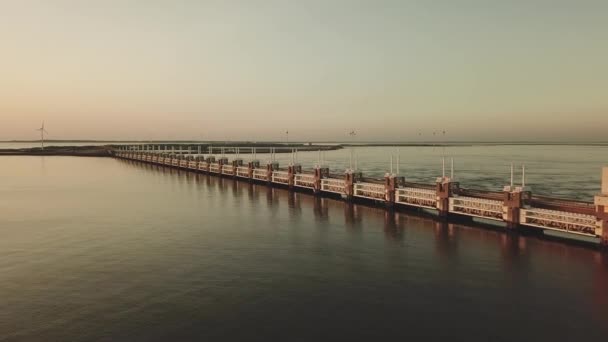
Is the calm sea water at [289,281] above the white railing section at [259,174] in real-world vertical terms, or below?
below

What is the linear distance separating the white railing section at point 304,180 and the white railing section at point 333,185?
180 cm

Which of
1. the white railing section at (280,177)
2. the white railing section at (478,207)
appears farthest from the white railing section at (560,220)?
the white railing section at (280,177)

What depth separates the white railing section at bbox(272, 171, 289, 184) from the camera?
42.7 metres

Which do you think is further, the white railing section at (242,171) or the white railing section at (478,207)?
the white railing section at (242,171)

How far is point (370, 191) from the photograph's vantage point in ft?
102

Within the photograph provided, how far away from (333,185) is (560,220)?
18.1 meters

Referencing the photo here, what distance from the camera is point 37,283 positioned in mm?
13812

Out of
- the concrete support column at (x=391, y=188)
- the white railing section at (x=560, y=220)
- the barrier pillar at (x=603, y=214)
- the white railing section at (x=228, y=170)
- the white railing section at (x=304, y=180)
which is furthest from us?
the white railing section at (x=228, y=170)

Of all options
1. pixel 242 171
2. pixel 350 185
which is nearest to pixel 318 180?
pixel 350 185

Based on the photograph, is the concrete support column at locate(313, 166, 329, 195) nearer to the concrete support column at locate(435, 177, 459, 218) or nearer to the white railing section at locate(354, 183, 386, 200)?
the white railing section at locate(354, 183, 386, 200)

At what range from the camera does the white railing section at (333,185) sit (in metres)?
34.1

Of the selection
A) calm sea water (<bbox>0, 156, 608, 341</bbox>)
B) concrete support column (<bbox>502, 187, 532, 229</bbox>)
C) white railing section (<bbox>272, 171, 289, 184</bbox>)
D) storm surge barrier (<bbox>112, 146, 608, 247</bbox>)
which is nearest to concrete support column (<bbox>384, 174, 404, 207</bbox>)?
storm surge barrier (<bbox>112, 146, 608, 247</bbox>)

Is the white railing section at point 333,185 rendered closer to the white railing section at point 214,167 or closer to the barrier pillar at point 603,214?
the barrier pillar at point 603,214

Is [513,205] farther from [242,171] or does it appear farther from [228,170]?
[228,170]
